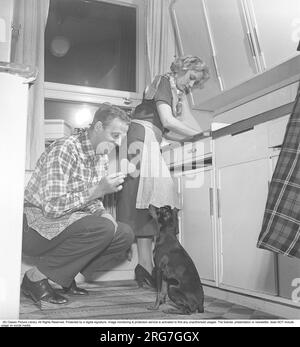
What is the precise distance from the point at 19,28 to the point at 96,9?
0.26m

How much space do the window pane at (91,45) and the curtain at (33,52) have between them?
0.02 m

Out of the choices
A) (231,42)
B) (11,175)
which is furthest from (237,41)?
(11,175)

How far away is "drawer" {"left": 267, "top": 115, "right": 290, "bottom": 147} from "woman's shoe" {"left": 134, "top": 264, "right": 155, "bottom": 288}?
53 centimetres

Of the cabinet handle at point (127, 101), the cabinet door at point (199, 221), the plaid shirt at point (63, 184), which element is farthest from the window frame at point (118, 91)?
the cabinet door at point (199, 221)

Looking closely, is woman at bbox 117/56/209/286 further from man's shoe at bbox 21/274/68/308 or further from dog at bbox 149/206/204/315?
man's shoe at bbox 21/274/68/308

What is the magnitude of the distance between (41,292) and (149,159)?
494 mm

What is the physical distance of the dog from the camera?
3.58ft

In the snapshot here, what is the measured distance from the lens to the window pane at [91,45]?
1.15 meters

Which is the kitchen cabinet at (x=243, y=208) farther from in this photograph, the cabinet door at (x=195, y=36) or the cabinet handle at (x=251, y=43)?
the cabinet handle at (x=251, y=43)

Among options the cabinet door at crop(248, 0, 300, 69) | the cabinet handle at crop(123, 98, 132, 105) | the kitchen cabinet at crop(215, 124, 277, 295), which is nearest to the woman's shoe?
the kitchen cabinet at crop(215, 124, 277, 295)
